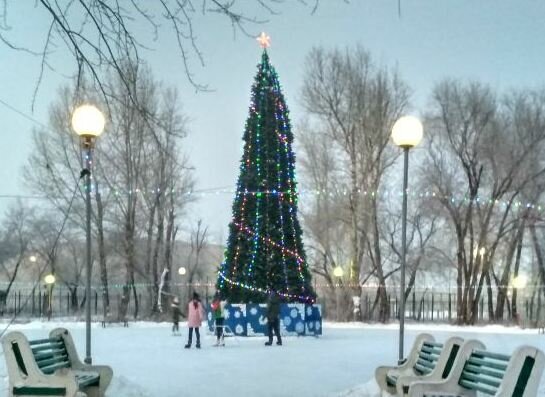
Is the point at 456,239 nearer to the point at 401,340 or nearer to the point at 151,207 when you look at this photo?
the point at 151,207

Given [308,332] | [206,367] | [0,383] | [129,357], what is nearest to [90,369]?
[0,383]

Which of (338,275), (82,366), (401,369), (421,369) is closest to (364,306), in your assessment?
(338,275)

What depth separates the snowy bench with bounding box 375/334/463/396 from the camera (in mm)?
7438

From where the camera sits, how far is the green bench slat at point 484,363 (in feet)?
20.5

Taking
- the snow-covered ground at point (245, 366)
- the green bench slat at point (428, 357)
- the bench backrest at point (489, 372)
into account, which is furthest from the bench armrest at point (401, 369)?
the bench backrest at point (489, 372)

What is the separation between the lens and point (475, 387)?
21.7 feet

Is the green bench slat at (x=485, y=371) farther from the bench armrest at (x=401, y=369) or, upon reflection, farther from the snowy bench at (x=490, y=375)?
the bench armrest at (x=401, y=369)

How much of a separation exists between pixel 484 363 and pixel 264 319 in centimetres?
1651

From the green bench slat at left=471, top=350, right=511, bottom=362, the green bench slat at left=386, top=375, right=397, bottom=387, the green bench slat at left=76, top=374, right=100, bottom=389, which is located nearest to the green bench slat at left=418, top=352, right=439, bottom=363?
the green bench slat at left=386, top=375, right=397, bottom=387

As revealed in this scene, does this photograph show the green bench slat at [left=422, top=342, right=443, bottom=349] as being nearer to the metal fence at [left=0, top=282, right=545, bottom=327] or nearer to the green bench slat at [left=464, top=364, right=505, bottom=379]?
the green bench slat at [left=464, top=364, right=505, bottom=379]

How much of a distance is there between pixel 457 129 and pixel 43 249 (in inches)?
1241

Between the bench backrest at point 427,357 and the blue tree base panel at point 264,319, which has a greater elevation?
the bench backrest at point 427,357

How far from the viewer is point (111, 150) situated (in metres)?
39.1

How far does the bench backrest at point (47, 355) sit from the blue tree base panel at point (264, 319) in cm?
1427
